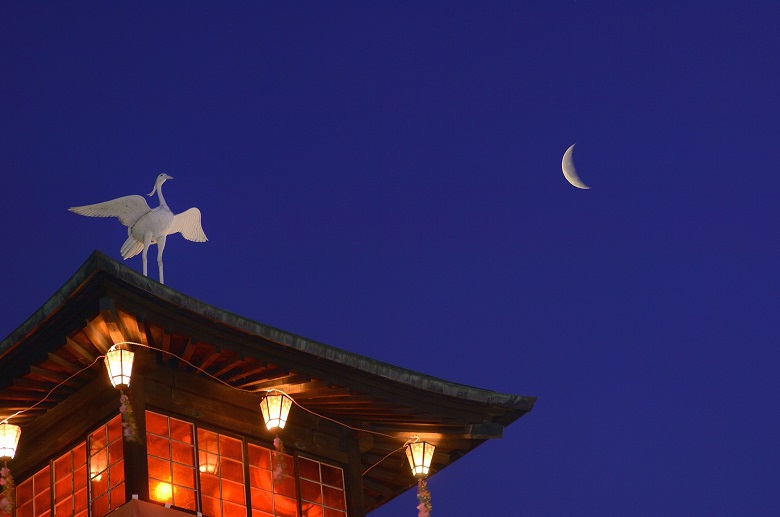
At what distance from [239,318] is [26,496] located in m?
4.17

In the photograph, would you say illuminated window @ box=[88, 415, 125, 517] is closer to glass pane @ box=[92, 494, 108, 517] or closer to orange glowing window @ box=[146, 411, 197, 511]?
glass pane @ box=[92, 494, 108, 517]

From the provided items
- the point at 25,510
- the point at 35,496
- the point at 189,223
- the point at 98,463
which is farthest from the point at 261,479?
the point at 189,223

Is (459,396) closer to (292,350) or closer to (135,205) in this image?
(292,350)

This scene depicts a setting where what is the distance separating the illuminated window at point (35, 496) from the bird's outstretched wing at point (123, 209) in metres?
3.95

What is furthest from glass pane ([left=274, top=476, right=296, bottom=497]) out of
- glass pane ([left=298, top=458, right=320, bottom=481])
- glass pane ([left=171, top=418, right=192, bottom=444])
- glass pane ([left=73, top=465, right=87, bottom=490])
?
glass pane ([left=73, top=465, right=87, bottom=490])

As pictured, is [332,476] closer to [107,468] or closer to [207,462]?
[207,462]

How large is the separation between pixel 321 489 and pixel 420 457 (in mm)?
1835

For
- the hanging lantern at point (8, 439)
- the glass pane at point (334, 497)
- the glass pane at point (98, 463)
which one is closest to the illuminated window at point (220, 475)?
the glass pane at point (98, 463)

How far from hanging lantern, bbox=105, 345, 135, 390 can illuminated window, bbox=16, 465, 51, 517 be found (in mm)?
2343

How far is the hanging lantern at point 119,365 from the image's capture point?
51.6 ft

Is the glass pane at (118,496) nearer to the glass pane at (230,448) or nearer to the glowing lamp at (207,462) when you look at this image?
the glowing lamp at (207,462)

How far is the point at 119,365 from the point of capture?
1580cm

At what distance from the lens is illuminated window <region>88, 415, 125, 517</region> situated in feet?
52.5

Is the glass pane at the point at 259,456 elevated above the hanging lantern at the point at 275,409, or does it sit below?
below
